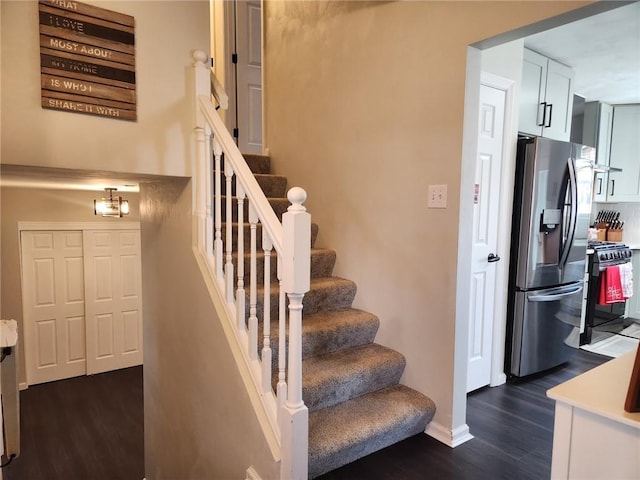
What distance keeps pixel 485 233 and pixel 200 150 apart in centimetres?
194

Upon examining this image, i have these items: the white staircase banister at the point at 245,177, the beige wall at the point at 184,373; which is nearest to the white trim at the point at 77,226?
the beige wall at the point at 184,373

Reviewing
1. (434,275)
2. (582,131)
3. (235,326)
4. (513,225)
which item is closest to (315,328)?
(235,326)

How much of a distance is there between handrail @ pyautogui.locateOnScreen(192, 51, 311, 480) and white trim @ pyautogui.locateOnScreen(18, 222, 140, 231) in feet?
11.4

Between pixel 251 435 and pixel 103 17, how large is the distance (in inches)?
77.0

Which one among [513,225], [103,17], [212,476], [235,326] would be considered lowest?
[212,476]

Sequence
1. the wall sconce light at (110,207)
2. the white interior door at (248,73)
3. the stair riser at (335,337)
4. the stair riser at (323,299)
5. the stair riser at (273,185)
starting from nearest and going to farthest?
the stair riser at (335,337), the stair riser at (323,299), the stair riser at (273,185), the white interior door at (248,73), the wall sconce light at (110,207)

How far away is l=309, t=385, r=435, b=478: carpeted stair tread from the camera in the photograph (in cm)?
188

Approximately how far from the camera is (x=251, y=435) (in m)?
1.71

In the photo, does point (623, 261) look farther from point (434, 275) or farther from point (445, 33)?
point (445, 33)

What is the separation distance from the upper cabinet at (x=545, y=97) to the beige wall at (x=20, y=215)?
179 inches

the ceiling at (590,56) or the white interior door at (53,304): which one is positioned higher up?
the ceiling at (590,56)

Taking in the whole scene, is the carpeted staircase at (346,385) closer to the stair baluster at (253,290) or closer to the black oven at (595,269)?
the stair baluster at (253,290)

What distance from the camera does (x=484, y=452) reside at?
2115mm

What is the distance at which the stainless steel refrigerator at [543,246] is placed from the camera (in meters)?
2.90
